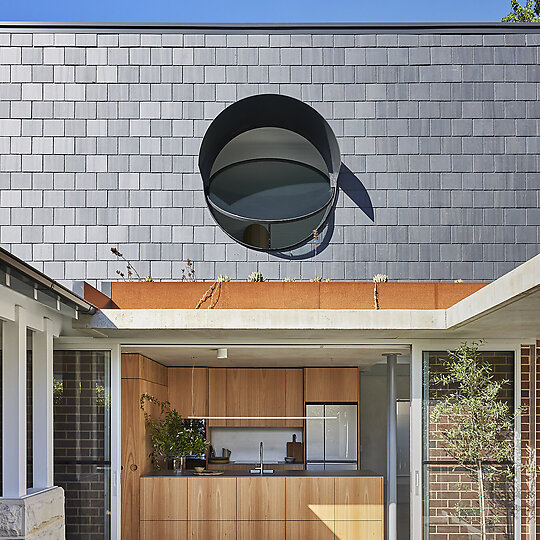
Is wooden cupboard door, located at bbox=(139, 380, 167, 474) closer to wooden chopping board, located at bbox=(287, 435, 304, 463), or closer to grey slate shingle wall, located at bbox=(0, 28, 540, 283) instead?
grey slate shingle wall, located at bbox=(0, 28, 540, 283)

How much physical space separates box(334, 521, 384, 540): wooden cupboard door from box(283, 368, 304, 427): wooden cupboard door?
2819mm

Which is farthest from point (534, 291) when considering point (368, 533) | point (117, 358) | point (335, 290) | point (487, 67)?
point (487, 67)

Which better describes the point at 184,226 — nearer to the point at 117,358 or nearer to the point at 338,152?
the point at 338,152

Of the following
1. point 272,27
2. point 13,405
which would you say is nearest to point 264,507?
point 13,405

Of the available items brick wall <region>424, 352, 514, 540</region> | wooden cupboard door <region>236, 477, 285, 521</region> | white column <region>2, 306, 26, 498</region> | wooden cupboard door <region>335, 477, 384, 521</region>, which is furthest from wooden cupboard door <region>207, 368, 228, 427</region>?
white column <region>2, 306, 26, 498</region>

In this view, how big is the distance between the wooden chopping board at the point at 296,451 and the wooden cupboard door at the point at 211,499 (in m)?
2.96

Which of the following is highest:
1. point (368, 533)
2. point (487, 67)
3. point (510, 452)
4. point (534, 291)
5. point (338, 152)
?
point (487, 67)

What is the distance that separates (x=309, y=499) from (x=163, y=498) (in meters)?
1.72

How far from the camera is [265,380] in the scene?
12859 mm

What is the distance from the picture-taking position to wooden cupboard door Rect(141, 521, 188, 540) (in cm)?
1007

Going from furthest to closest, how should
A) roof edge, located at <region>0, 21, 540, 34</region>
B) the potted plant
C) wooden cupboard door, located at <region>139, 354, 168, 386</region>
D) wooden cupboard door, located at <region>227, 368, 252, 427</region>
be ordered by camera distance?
wooden cupboard door, located at <region>227, 368, 252, 427</region> → roof edge, located at <region>0, 21, 540, 34</region> → the potted plant → wooden cupboard door, located at <region>139, 354, 168, 386</region>

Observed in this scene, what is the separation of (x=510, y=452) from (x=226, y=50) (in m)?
6.89

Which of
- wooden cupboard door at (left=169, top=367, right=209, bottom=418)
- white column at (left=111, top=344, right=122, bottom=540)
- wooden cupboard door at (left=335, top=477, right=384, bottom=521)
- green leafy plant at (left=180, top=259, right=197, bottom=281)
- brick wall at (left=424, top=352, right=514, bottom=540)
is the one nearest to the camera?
brick wall at (left=424, top=352, right=514, bottom=540)

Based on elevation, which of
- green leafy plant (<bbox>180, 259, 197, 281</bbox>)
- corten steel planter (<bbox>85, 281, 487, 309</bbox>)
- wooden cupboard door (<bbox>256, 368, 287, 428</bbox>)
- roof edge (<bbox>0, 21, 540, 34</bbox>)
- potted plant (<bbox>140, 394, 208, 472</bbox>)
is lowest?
potted plant (<bbox>140, 394, 208, 472</bbox>)
